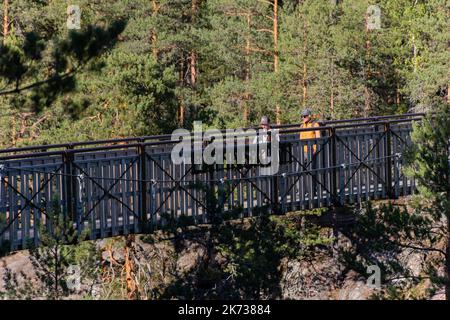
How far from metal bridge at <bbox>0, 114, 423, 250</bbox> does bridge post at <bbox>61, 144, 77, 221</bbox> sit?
13mm

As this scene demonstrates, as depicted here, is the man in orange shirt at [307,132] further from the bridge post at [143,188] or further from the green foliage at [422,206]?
the bridge post at [143,188]

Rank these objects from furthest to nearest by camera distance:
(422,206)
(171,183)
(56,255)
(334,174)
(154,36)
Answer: (154,36) < (334,174) < (422,206) < (171,183) < (56,255)

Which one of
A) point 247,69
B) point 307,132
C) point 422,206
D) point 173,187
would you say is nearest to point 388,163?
point 422,206

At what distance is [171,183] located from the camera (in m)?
14.0

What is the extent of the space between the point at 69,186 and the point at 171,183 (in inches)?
66.1

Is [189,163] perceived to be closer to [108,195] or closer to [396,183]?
[108,195]

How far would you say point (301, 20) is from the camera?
34500 millimetres

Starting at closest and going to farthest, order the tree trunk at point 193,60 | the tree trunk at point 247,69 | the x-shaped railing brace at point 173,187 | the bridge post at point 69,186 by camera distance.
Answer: the bridge post at point 69,186 < the x-shaped railing brace at point 173,187 < the tree trunk at point 247,69 < the tree trunk at point 193,60

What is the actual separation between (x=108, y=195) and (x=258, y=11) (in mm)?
25898

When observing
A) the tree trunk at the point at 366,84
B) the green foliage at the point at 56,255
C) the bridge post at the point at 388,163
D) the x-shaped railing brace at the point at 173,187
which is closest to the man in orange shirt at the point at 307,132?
the bridge post at the point at 388,163

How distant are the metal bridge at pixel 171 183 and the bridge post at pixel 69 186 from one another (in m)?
0.01

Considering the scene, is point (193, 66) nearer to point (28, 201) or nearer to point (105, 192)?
point (105, 192)

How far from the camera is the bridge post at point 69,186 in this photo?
42.0ft

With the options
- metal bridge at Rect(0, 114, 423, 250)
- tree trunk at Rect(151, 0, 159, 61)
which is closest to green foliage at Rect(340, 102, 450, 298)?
metal bridge at Rect(0, 114, 423, 250)
